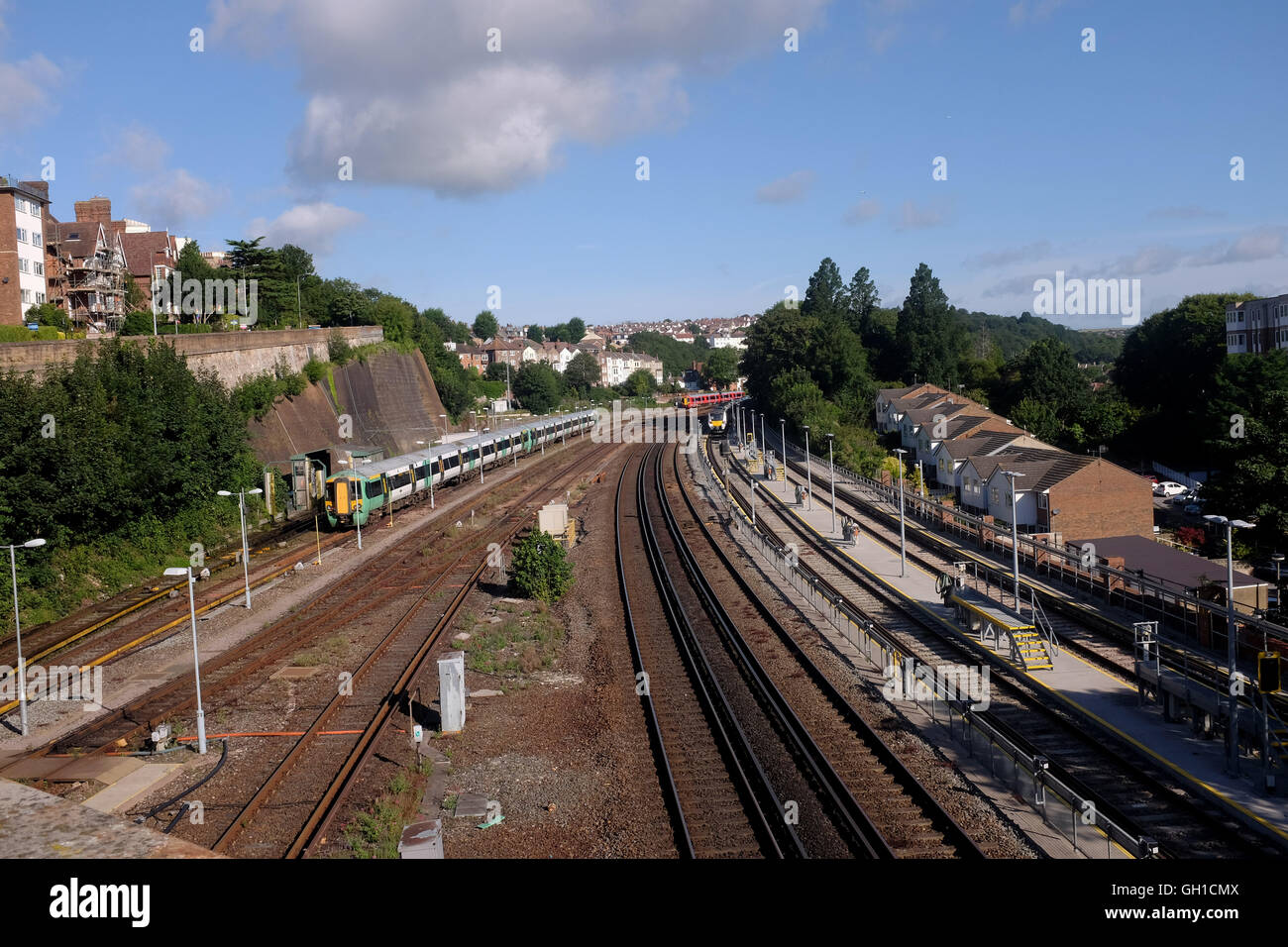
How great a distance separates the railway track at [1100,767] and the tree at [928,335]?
71.1 m

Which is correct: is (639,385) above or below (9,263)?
below

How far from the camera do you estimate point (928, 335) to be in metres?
90.2

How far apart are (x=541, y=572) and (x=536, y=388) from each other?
3240 inches

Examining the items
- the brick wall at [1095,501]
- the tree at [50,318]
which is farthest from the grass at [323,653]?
the brick wall at [1095,501]

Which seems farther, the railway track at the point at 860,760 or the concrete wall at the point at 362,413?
→ the concrete wall at the point at 362,413

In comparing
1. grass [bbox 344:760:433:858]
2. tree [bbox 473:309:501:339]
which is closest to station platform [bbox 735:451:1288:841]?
grass [bbox 344:760:433:858]

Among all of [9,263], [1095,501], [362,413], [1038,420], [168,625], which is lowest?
[168,625]

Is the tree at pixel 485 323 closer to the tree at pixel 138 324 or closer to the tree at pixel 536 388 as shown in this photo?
the tree at pixel 536 388

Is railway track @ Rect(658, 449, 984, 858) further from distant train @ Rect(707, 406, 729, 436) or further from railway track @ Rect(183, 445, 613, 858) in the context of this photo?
distant train @ Rect(707, 406, 729, 436)

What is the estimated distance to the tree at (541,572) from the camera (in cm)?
2536

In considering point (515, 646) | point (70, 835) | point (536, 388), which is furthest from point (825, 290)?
point (70, 835)

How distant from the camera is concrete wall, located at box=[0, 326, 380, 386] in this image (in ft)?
102

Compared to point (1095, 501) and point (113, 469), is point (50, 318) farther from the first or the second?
point (1095, 501)
